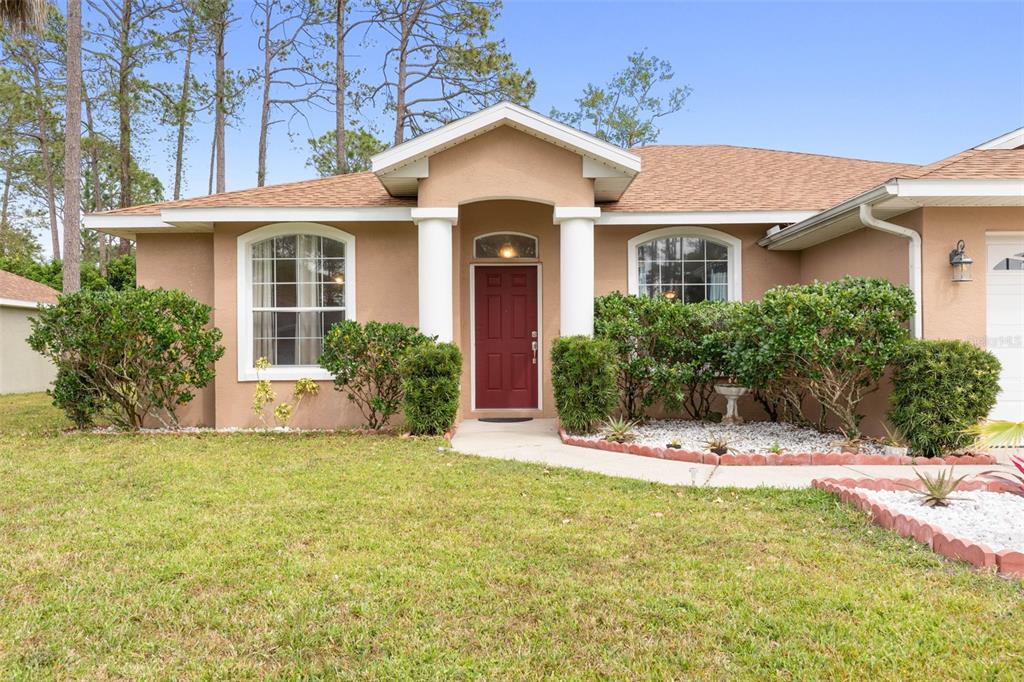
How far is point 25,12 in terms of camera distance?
10977 mm

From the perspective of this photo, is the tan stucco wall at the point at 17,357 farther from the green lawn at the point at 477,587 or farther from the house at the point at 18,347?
the green lawn at the point at 477,587

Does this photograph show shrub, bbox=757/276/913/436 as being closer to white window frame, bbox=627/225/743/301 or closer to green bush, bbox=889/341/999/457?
green bush, bbox=889/341/999/457

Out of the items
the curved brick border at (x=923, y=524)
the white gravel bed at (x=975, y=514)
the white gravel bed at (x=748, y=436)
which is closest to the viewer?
the curved brick border at (x=923, y=524)

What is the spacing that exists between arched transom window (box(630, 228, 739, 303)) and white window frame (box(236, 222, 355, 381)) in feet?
14.3

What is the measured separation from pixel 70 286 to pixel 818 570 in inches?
528

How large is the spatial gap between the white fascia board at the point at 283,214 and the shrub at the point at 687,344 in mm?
3826

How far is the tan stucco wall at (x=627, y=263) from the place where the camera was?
30.6 feet

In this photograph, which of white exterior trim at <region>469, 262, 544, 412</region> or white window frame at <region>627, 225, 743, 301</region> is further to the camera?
white exterior trim at <region>469, 262, 544, 412</region>

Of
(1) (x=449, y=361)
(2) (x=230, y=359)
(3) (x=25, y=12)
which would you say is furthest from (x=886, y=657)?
(3) (x=25, y=12)

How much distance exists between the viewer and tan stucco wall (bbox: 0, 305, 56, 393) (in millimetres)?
15359

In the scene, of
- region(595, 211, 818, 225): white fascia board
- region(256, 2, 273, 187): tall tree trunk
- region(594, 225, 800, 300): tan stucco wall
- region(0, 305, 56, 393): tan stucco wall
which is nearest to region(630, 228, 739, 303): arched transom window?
region(594, 225, 800, 300): tan stucco wall

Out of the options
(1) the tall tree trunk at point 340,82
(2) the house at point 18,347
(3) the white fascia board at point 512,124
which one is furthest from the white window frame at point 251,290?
(1) the tall tree trunk at point 340,82

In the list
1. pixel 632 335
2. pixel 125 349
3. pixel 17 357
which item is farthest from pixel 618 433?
pixel 17 357

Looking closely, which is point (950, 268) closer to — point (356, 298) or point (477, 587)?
point (477, 587)
